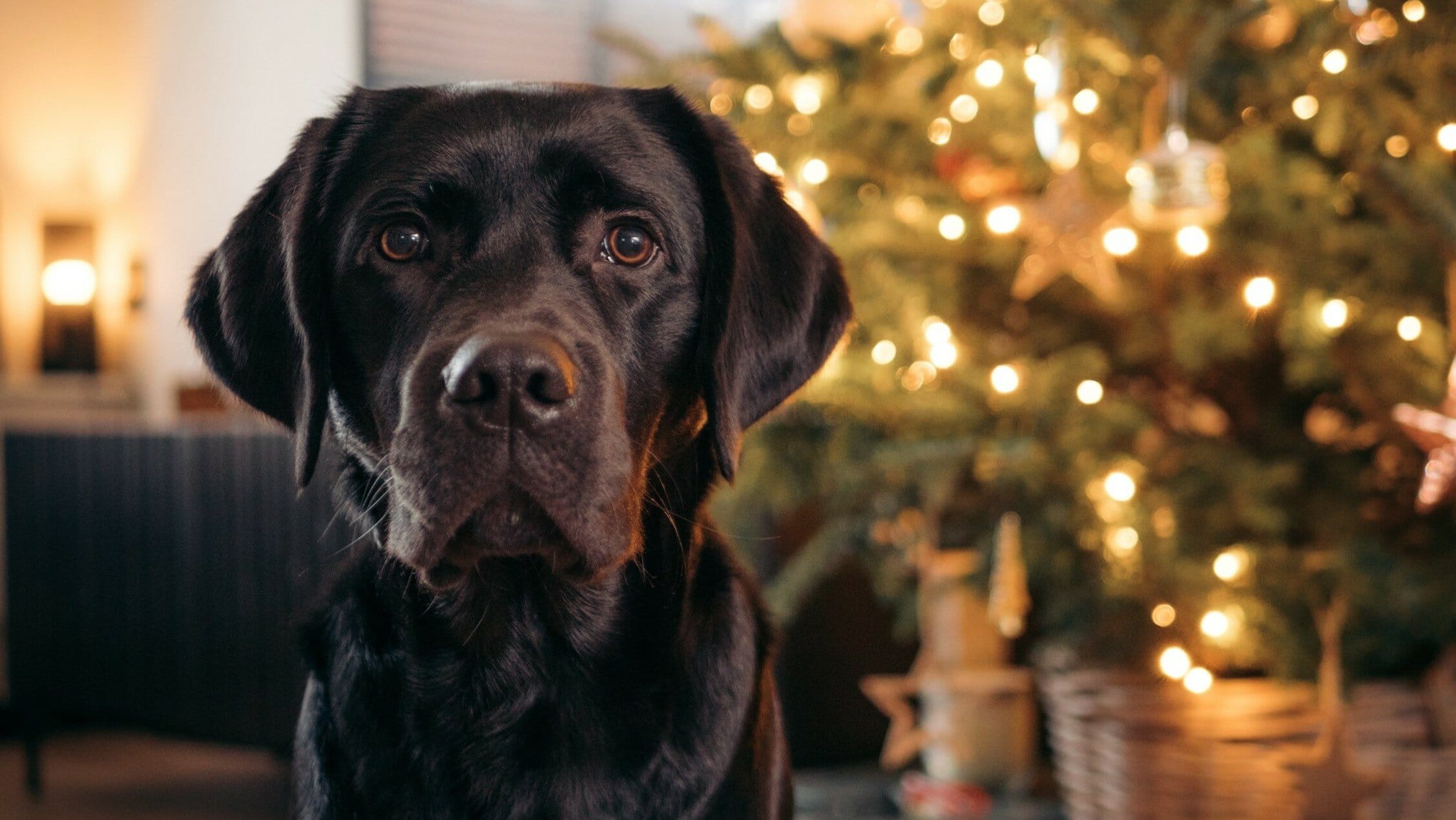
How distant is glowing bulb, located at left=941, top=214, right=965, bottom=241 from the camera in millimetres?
2436

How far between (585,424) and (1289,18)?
6.00 ft

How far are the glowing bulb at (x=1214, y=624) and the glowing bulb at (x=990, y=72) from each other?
114 cm

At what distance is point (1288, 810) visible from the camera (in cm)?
221

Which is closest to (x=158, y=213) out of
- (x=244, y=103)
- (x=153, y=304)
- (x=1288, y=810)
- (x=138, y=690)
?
(x=153, y=304)

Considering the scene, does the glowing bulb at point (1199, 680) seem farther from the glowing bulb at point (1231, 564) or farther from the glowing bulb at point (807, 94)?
the glowing bulb at point (807, 94)

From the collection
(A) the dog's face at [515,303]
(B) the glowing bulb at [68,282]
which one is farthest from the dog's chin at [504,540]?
(B) the glowing bulb at [68,282]

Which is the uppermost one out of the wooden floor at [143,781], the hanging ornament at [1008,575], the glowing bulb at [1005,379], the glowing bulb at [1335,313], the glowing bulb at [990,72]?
the glowing bulb at [990,72]

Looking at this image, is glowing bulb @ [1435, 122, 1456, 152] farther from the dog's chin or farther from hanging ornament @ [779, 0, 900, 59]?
the dog's chin

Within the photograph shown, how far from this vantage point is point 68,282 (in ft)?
15.4

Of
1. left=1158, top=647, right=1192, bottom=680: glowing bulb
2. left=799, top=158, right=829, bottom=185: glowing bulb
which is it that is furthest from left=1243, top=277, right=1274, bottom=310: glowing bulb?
left=799, top=158, right=829, bottom=185: glowing bulb

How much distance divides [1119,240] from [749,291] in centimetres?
124

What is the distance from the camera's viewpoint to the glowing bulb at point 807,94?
106 inches

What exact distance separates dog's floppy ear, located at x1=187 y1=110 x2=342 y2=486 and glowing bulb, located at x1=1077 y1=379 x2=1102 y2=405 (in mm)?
1508

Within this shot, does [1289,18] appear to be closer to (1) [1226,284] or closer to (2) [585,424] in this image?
(1) [1226,284]
